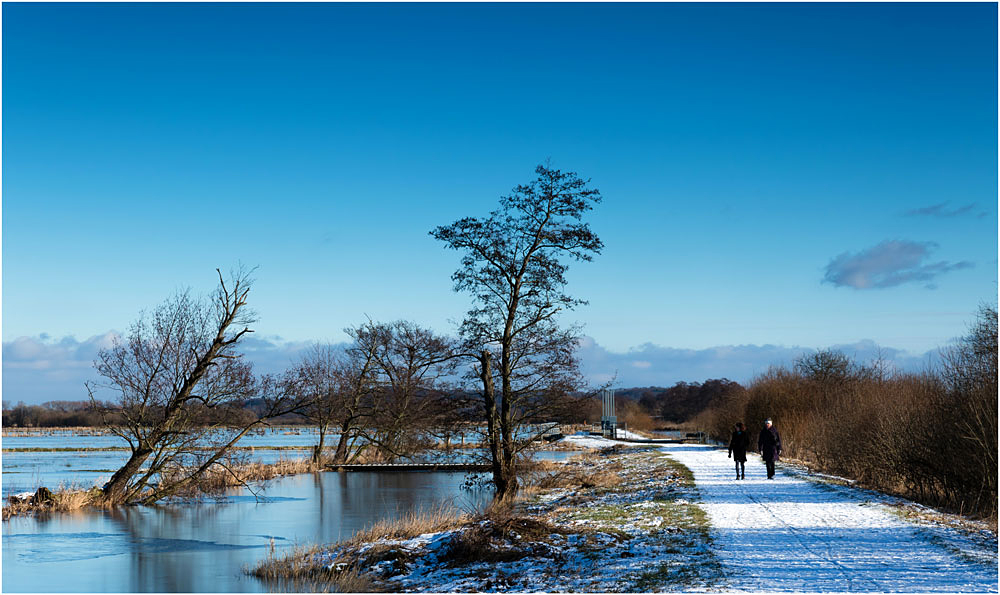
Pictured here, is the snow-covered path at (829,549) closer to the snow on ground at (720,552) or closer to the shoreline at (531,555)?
the snow on ground at (720,552)

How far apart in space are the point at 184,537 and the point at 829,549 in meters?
15.3

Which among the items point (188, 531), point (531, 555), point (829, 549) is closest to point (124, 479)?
point (188, 531)

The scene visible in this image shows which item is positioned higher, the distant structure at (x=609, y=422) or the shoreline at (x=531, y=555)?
the shoreline at (x=531, y=555)

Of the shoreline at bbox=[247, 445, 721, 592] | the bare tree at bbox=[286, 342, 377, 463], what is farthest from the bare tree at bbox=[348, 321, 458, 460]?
the shoreline at bbox=[247, 445, 721, 592]

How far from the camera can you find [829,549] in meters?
12.7

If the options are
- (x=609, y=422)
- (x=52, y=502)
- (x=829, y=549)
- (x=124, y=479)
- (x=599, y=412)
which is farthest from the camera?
(x=599, y=412)

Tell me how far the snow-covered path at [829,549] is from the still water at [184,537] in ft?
26.2

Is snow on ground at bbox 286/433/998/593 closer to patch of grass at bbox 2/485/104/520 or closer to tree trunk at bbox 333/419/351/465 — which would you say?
patch of grass at bbox 2/485/104/520

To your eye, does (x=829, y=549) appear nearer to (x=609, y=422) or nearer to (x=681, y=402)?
(x=609, y=422)

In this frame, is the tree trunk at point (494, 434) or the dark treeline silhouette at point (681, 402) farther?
the dark treeline silhouette at point (681, 402)

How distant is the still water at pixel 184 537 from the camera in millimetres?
15539

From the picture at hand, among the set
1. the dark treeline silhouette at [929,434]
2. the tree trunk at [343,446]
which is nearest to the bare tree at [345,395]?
the tree trunk at [343,446]

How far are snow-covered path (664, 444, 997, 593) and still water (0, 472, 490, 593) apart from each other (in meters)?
8.00

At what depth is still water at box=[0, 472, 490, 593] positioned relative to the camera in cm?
1554
